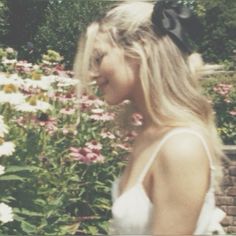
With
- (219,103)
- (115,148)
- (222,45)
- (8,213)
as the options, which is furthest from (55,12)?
(8,213)

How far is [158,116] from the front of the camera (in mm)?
1600

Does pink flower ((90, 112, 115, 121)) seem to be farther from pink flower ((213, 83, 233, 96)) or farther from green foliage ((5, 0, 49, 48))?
green foliage ((5, 0, 49, 48))

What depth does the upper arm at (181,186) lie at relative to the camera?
1430 millimetres

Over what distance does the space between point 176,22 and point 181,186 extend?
0.46m

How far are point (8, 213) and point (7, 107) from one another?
2.44 feet

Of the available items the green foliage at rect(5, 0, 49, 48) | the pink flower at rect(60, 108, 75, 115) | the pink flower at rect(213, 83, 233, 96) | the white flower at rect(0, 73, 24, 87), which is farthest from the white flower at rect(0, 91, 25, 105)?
the green foliage at rect(5, 0, 49, 48)

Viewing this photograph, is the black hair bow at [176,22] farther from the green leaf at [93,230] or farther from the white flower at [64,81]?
the white flower at [64,81]

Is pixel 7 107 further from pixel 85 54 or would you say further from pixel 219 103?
pixel 219 103

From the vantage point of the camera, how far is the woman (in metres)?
1.44

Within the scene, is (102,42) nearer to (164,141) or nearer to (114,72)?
(114,72)

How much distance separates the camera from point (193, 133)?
148cm

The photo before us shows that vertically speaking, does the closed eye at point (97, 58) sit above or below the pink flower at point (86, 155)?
above

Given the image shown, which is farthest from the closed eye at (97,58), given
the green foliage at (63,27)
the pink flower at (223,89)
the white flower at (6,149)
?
the green foliage at (63,27)

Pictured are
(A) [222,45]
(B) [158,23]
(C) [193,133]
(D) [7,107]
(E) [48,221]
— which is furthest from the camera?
(A) [222,45]
